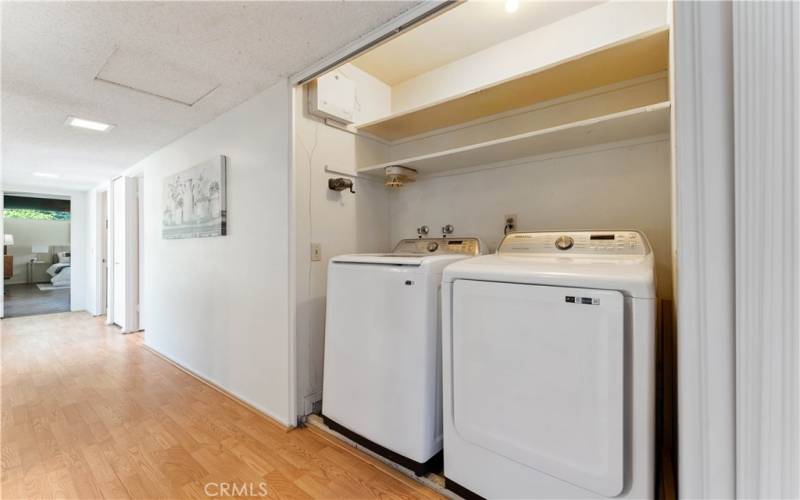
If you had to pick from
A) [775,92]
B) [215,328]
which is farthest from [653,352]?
[215,328]

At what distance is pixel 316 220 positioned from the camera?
214 centimetres

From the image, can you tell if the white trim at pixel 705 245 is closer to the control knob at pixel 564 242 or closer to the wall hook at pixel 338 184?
the control knob at pixel 564 242

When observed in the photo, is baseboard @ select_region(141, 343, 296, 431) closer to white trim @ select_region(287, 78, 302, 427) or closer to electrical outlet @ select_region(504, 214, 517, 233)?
white trim @ select_region(287, 78, 302, 427)

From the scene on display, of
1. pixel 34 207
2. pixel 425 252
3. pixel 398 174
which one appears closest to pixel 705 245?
pixel 425 252

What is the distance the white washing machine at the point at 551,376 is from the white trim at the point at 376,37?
1.09 m

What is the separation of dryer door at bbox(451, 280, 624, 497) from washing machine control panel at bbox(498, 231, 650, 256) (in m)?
0.58

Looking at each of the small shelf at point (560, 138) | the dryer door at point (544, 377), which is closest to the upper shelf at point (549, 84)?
the small shelf at point (560, 138)

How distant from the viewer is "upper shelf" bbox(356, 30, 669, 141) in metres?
1.45

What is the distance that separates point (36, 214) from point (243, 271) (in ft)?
35.4

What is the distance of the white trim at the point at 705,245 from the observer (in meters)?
0.87

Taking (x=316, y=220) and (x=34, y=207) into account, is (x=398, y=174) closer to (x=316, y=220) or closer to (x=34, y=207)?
(x=316, y=220)

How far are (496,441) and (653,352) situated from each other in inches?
25.3

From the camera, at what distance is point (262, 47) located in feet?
5.64

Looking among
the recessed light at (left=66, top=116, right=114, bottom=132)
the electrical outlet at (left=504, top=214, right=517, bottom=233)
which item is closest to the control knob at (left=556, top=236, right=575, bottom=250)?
the electrical outlet at (left=504, top=214, right=517, bottom=233)
